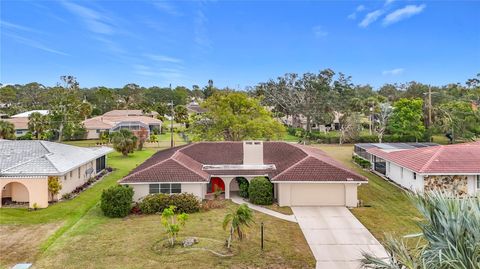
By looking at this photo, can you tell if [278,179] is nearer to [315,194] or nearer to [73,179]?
[315,194]

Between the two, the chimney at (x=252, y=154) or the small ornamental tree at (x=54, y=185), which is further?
the chimney at (x=252, y=154)

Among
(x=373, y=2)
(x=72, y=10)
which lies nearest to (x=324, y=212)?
(x=373, y=2)

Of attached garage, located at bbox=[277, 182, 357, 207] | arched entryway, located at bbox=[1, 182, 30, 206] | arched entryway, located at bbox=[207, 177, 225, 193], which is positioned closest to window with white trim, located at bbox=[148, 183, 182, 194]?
arched entryway, located at bbox=[207, 177, 225, 193]

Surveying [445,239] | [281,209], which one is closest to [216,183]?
[281,209]

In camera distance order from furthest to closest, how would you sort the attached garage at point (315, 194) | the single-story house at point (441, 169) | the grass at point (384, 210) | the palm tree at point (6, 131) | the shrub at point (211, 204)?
the palm tree at point (6, 131) → the single-story house at point (441, 169) → the attached garage at point (315, 194) → the shrub at point (211, 204) → the grass at point (384, 210)

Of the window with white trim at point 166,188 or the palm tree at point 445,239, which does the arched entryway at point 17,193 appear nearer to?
the window with white trim at point 166,188

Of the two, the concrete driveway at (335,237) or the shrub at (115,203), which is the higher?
the shrub at (115,203)

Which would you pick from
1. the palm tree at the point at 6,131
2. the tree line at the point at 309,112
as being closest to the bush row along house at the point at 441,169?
the tree line at the point at 309,112
